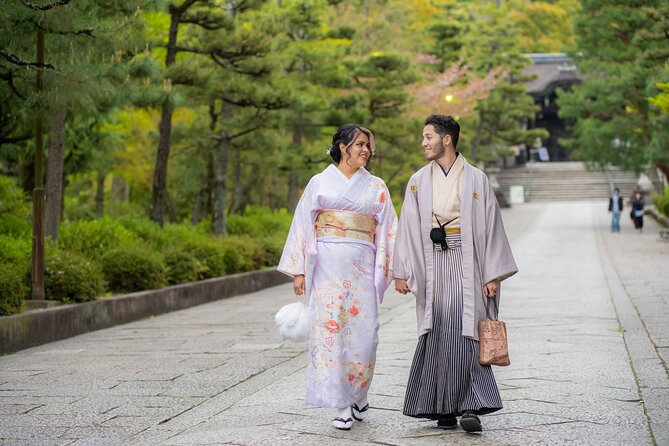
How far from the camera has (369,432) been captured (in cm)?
622

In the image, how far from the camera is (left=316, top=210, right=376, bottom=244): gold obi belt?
677 centimetres

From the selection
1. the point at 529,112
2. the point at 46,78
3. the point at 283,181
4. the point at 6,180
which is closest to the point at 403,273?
the point at 46,78

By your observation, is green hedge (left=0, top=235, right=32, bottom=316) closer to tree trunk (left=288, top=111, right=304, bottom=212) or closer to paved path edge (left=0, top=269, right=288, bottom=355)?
paved path edge (left=0, top=269, right=288, bottom=355)

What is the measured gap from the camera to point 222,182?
22.1 metres

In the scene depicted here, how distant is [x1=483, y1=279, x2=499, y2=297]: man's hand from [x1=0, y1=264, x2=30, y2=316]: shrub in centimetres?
633

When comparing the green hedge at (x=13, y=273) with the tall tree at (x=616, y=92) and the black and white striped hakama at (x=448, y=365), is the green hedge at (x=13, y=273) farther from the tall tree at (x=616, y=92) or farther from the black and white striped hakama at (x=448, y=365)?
the tall tree at (x=616, y=92)

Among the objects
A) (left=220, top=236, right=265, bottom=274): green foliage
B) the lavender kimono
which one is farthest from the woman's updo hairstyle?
(left=220, top=236, right=265, bottom=274): green foliage

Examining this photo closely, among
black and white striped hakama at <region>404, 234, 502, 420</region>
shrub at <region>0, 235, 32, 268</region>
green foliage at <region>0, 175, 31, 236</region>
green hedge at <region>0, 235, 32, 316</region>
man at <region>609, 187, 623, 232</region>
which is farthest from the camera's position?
man at <region>609, 187, 623, 232</region>

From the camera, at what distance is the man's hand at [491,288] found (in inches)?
250

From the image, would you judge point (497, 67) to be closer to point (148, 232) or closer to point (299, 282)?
point (148, 232)

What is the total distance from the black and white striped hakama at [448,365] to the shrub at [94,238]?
372 inches

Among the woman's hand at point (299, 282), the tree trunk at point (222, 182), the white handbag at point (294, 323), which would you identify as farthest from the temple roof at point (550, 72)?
the white handbag at point (294, 323)

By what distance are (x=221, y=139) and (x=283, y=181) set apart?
14.8 m

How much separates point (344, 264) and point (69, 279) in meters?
6.81
